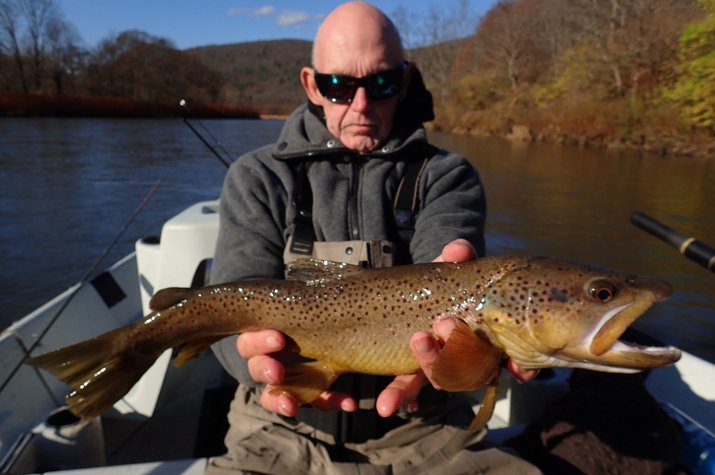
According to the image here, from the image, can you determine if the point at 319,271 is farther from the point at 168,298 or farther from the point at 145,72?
the point at 145,72

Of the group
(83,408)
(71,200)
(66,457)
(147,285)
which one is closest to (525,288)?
(83,408)

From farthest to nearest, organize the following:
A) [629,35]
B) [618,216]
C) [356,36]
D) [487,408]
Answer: [629,35] < [618,216] < [356,36] < [487,408]

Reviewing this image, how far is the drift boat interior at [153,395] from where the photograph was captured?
118 inches

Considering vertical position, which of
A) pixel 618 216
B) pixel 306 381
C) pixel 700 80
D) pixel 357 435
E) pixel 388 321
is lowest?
pixel 618 216

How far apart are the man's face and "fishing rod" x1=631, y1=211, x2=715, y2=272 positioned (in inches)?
78.9

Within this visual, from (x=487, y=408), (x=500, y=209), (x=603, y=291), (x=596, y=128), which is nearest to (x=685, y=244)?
(x=603, y=291)

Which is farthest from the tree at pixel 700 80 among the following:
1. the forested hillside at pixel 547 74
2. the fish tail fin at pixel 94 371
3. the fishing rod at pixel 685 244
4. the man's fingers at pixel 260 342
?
the fish tail fin at pixel 94 371

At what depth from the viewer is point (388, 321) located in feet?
6.88

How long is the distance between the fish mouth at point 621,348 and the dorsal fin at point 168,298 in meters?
1.56

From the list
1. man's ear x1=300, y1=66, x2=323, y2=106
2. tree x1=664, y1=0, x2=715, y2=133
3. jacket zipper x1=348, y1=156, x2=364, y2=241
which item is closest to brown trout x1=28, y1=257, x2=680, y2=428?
jacket zipper x1=348, y1=156, x2=364, y2=241

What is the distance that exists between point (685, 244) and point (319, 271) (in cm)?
248

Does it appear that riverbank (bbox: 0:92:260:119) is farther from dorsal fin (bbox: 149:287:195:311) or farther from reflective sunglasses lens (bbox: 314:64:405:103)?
dorsal fin (bbox: 149:287:195:311)

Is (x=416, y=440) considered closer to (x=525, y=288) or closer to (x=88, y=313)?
(x=525, y=288)

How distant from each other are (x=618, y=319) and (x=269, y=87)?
462ft
